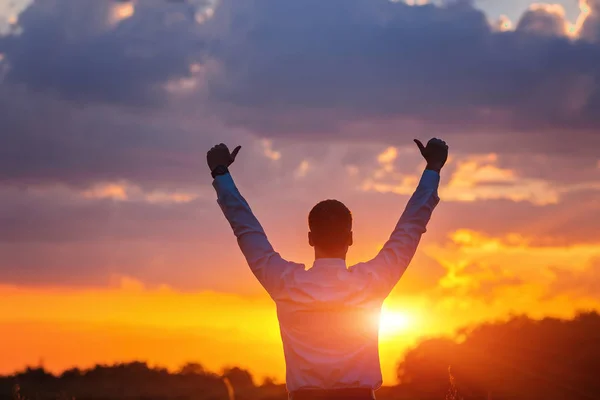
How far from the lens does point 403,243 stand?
6.50 meters

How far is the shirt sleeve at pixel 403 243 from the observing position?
252 inches

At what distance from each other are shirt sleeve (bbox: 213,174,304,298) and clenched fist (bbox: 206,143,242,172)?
22cm

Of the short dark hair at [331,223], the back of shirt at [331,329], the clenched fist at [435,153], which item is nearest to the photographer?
the back of shirt at [331,329]

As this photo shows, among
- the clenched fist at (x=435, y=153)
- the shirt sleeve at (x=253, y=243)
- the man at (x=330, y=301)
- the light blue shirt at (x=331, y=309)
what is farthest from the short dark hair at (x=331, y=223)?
the clenched fist at (x=435, y=153)

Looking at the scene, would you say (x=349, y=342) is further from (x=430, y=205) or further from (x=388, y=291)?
(x=430, y=205)

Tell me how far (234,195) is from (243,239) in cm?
32

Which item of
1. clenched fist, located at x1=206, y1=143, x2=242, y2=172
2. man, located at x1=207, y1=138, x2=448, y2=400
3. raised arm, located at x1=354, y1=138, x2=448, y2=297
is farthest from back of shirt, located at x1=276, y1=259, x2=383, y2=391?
clenched fist, located at x1=206, y1=143, x2=242, y2=172

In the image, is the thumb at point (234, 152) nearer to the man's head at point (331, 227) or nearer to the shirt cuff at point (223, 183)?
the shirt cuff at point (223, 183)

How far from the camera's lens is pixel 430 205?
6715 millimetres

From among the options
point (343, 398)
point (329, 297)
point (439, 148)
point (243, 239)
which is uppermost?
point (439, 148)

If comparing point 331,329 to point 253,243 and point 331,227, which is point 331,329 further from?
point 253,243

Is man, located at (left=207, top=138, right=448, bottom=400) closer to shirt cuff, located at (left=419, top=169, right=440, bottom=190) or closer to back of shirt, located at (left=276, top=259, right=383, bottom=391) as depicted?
back of shirt, located at (left=276, top=259, right=383, bottom=391)

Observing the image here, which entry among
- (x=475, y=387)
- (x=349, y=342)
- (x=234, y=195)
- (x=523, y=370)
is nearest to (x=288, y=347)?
(x=349, y=342)

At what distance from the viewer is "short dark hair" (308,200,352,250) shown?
20.9ft
